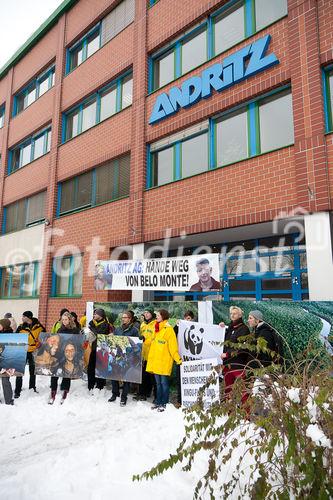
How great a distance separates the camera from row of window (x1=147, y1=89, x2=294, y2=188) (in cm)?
959

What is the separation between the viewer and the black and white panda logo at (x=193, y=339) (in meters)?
6.95

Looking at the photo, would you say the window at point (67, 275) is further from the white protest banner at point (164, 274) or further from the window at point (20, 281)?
the white protest banner at point (164, 274)

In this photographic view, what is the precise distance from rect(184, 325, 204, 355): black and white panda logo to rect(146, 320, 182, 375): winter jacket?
0.28m

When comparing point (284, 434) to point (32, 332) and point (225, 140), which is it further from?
point (225, 140)

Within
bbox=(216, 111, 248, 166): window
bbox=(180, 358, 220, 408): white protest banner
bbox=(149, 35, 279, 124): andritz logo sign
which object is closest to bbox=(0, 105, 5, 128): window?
bbox=(149, 35, 279, 124): andritz logo sign

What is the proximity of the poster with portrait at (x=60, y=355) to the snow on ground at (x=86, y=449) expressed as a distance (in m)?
0.56

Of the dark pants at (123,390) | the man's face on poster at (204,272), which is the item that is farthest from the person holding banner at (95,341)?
the man's face on poster at (204,272)

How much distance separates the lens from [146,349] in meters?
7.47

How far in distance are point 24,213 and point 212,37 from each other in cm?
1307

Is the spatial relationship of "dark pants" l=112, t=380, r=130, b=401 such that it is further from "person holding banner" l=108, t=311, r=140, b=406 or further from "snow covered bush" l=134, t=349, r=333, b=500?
"snow covered bush" l=134, t=349, r=333, b=500

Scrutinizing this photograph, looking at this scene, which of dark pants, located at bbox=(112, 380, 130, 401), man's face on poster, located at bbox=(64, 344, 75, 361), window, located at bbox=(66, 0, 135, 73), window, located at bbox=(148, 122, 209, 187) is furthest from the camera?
window, located at bbox=(66, 0, 135, 73)

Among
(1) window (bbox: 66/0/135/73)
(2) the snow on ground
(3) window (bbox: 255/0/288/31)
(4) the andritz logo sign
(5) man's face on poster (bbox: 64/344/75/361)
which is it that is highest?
(1) window (bbox: 66/0/135/73)

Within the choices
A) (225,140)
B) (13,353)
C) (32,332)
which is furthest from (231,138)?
(13,353)

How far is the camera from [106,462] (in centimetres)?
438
